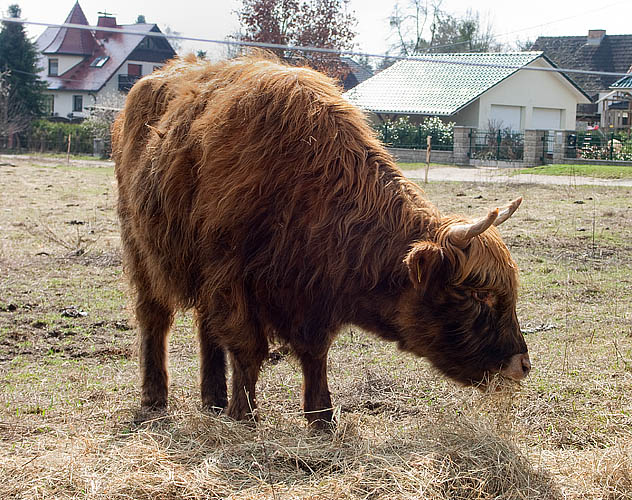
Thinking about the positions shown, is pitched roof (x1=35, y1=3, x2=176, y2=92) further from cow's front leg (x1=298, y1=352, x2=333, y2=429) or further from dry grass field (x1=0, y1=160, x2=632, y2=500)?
cow's front leg (x1=298, y1=352, x2=333, y2=429)

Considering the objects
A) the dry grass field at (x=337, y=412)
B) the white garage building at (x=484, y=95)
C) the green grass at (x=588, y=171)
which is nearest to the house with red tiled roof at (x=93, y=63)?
the white garage building at (x=484, y=95)

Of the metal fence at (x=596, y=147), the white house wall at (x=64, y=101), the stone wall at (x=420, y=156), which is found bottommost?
the stone wall at (x=420, y=156)

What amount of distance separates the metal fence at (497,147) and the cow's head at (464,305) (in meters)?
27.3

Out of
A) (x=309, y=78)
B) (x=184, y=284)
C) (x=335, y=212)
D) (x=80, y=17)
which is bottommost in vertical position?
(x=184, y=284)

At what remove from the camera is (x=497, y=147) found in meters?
30.8

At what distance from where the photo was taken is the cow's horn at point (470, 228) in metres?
3.48

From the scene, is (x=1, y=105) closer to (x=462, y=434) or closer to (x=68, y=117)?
(x=68, y=117)

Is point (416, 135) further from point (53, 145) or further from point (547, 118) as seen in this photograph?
point (53, 145)

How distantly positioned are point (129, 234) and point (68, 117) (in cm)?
5038

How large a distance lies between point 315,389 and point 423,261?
1.20 metres

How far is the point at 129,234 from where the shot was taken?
5152 mm

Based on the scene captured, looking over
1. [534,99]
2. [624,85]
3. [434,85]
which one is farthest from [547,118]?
[434,85]

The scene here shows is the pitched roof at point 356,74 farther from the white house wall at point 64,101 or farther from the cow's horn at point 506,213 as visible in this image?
the cow's horn at point 506,213

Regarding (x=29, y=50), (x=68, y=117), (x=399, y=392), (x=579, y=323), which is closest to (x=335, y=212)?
(x=399, y=392)
